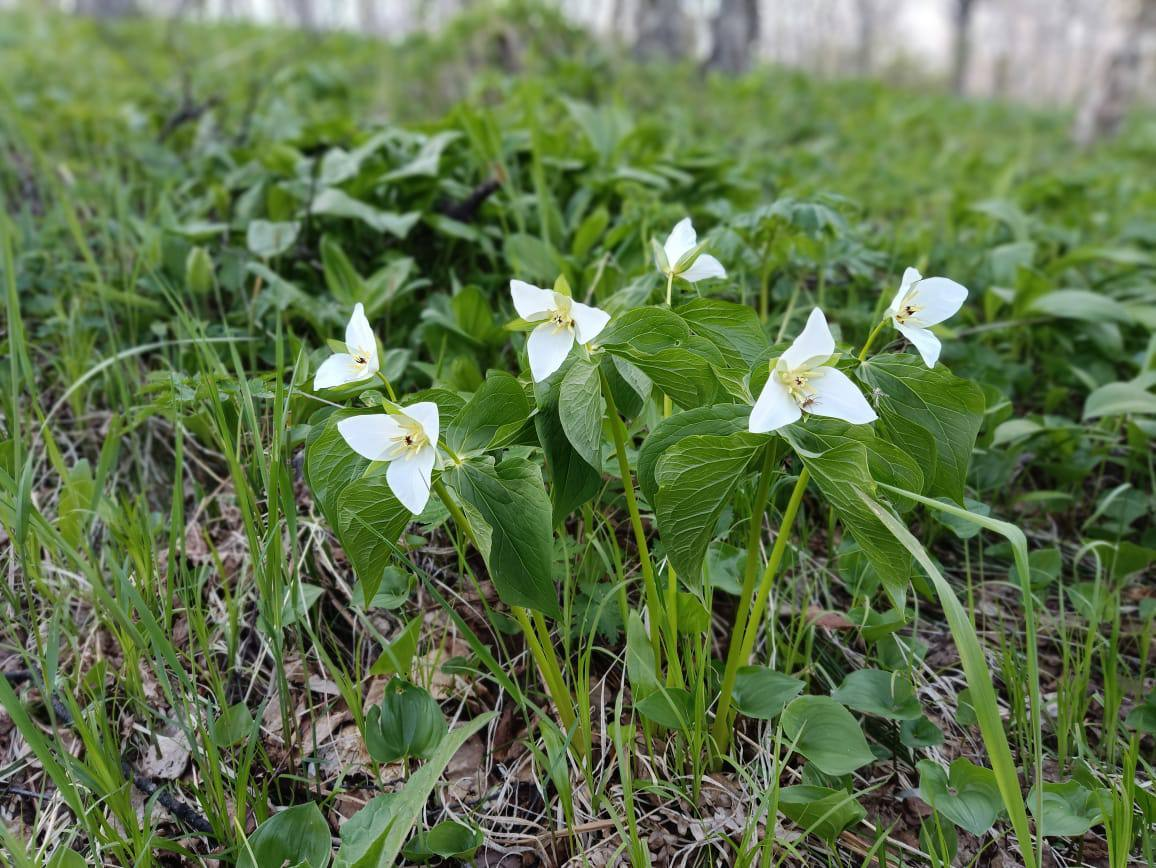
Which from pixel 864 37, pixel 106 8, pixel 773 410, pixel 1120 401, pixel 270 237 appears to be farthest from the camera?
pixel 864 37

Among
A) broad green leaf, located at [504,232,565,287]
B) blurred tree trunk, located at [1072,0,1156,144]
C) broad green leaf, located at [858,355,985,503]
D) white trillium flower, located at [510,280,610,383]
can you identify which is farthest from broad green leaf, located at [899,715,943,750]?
blurred tree trunk, located at [1072,0,1156,144]

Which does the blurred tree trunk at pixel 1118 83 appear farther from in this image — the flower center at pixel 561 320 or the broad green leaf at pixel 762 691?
the flower center at pixel 561 320

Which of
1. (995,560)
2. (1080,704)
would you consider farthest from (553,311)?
(995,560)

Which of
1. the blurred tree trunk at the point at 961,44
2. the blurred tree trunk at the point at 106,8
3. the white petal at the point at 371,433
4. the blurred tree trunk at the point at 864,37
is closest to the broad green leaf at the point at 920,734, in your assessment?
the white petal at the point at 371,433

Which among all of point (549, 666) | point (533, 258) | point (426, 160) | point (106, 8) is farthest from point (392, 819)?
point (106, 8)

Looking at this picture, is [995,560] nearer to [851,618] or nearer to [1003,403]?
[1003,403]

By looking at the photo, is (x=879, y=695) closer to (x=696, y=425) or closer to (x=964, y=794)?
(x=964, y=794)
